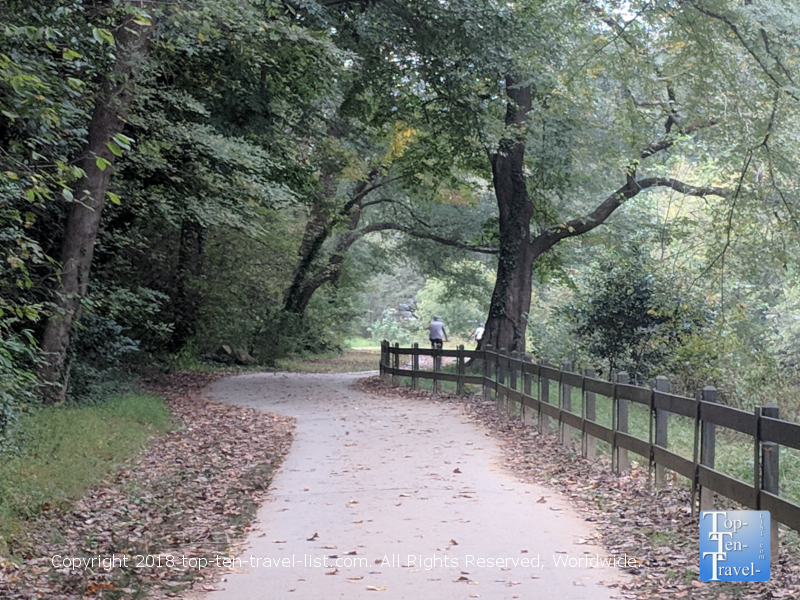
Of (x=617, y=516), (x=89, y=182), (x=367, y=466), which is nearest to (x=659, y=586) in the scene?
(x=617, y=516)

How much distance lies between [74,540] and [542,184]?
59.8 ft

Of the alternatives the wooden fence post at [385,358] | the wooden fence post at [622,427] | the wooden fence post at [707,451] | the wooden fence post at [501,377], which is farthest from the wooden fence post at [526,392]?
the wooden fence post at [385,358]

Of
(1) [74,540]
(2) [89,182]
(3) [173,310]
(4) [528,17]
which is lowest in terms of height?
(1) [74,540]

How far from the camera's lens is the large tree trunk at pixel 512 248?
2269cm

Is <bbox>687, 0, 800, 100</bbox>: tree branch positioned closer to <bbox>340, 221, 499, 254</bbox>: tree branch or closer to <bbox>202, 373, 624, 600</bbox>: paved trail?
<bbox>202, 373, 624, 600</bbox>: paved trail

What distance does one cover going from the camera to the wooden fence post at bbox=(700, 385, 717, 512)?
6.89 metres

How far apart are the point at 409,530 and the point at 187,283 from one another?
1934 cm

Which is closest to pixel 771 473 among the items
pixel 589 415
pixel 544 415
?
pixel 589 415

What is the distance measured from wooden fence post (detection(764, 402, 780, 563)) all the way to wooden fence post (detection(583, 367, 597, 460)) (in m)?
4.29

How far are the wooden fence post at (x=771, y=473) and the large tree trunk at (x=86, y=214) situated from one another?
922 centimetres

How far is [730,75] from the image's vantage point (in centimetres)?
1412

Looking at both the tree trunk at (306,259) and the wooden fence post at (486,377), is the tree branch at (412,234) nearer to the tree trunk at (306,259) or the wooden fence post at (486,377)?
the tree trunk at (306,259)

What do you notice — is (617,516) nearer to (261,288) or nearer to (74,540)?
(74,540)

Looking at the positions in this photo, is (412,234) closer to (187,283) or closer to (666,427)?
(187,283)
